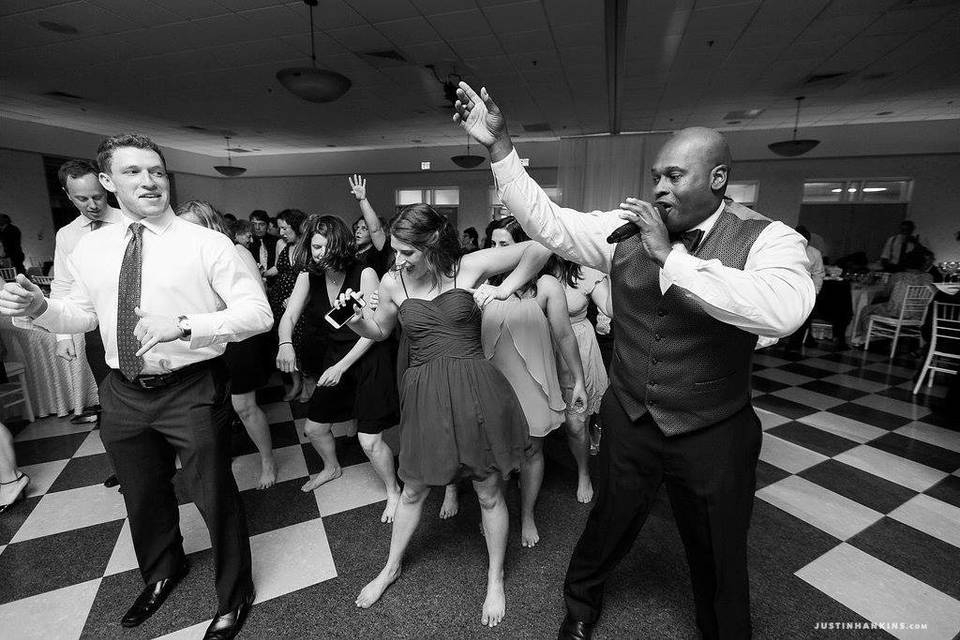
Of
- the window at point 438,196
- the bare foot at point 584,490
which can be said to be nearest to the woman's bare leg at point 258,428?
the bare foot at point 584,490

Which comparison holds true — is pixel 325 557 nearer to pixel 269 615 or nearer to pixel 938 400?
pixel 269 615

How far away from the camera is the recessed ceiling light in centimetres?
468

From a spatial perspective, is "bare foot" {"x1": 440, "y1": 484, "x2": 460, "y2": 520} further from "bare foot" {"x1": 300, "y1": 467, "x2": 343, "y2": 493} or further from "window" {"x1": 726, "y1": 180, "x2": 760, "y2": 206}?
"window" {"x1": 726, "y1": 180, "x2": 760, "y2": 206}

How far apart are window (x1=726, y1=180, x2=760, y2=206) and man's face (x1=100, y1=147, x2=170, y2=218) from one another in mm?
11505

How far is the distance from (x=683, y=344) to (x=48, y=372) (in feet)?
14.0

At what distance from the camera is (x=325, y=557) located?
1890 mm

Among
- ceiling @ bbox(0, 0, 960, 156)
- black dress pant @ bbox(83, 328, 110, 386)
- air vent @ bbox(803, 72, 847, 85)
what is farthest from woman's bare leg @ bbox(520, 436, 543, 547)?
air vent @ bbox(803, 72, 847, 85)

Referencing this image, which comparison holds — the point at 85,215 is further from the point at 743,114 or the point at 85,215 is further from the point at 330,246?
the point at 743,114

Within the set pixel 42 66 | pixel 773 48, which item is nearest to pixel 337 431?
pixel 773 48

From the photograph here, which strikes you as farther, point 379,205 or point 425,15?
point 379,205

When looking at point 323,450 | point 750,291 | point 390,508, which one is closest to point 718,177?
point 750,291

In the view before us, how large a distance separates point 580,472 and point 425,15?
455 centimetres

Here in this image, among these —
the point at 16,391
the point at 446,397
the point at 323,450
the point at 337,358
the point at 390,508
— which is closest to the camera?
the point at 446,397

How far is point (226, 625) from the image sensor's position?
150cm
